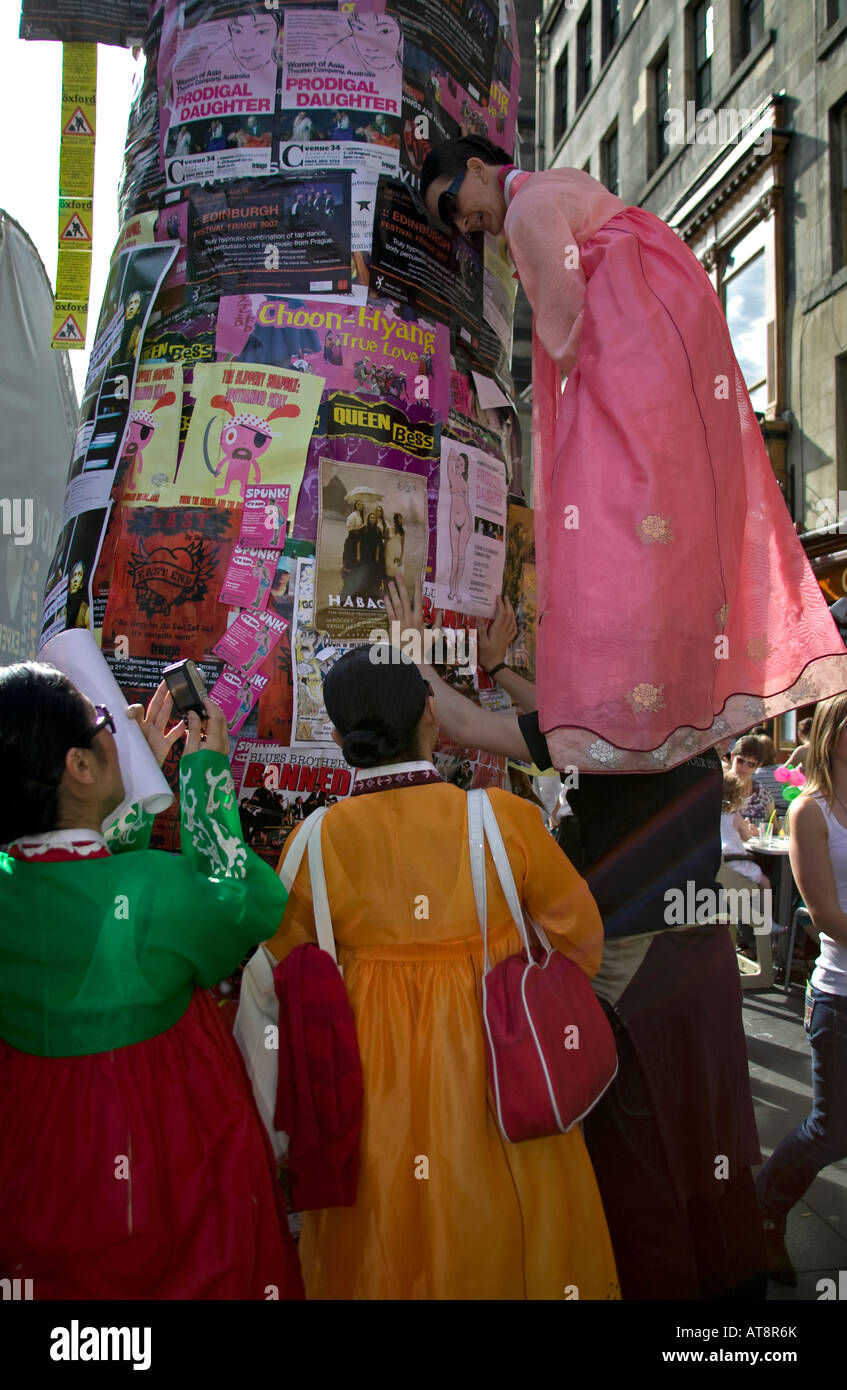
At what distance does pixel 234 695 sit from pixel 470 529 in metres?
0.77

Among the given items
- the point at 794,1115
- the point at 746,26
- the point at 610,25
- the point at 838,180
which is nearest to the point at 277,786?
the point at 794,1115

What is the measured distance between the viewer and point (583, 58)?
22.2 meters

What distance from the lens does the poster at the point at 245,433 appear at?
2.29m

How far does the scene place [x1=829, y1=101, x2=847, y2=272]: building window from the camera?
13266mm

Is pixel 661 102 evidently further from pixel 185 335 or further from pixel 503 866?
pixel 503 866

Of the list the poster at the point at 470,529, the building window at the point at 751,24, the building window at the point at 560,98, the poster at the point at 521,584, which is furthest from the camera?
the building window at the point at 560,98

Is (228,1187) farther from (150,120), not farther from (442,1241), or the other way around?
(150,120)

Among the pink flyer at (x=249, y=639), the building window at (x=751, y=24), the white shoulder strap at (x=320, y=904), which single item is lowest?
the white shoulder strap at (x=320, y=904)

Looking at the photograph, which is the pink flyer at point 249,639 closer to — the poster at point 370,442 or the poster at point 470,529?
the poster at point 370,442

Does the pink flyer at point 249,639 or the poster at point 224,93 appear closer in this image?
the pink flyer at point 249,639

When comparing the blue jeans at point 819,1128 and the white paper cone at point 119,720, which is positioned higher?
the white paper cone at point 119,720

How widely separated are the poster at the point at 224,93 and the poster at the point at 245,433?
55cm

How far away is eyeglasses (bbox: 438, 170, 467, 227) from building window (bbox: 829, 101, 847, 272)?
1316 cm

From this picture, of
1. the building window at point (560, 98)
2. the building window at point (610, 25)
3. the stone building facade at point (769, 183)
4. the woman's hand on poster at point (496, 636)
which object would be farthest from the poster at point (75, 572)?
the building window at point (560, 98)
